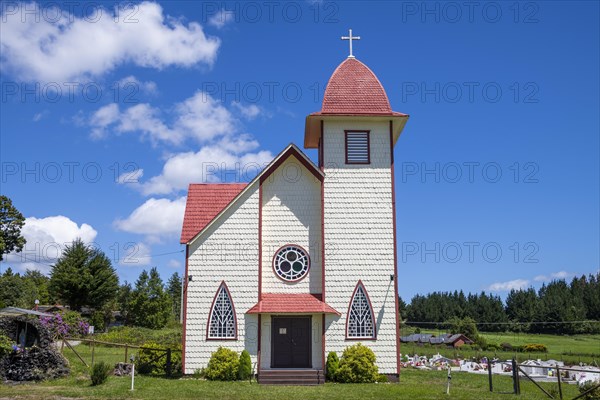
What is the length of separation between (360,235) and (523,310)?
8620 cm

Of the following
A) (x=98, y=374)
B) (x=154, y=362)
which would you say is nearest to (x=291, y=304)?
(x=154, y=362)

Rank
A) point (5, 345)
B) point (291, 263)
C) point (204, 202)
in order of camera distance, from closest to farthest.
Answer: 1. point (5, 345)
2. point (291, 263)
3. point (204, 202)

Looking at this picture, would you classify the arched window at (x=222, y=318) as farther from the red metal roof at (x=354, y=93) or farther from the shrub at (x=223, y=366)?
the red metal roof at (x=354, y=93)

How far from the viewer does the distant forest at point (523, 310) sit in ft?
296

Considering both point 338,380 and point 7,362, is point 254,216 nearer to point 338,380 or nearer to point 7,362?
point 338,380

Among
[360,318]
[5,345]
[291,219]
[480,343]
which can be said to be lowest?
[480,343]

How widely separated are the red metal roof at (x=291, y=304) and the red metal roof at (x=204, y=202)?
437cm

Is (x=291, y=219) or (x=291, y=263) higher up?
(x=291, y=219)

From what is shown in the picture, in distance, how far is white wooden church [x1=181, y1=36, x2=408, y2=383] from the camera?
2120cm

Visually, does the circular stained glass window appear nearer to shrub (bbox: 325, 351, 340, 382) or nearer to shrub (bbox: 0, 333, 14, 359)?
shrub (bbox: 325, 351, 340, 382)

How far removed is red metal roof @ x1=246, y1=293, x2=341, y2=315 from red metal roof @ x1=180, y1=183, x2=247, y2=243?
437 centimetres

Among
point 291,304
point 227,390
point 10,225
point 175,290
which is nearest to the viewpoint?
point 227,390

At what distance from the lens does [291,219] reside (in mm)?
22578

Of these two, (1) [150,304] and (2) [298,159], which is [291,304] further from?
(1) [150,304]
